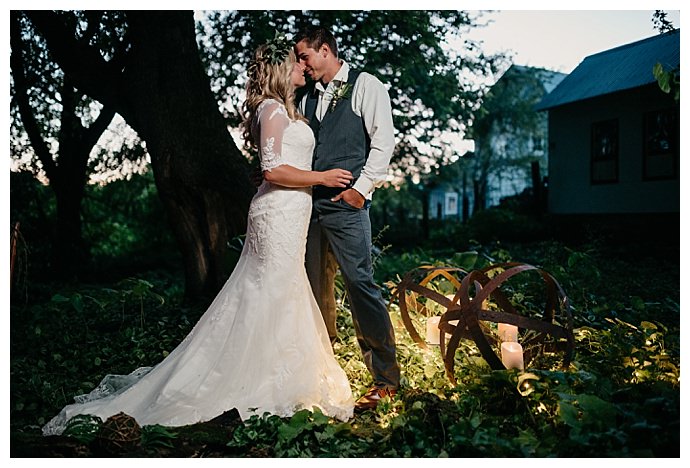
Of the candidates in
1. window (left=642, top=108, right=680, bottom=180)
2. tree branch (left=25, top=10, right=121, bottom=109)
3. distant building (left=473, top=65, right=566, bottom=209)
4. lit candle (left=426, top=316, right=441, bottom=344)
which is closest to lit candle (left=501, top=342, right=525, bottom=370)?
lit candle (left=426, top=316, right=441, bottom=344)

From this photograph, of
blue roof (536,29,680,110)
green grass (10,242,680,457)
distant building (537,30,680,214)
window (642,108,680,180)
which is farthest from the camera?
distant building (537,30,680,214)

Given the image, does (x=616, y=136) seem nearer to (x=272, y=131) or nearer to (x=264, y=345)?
(x=272, y=131)

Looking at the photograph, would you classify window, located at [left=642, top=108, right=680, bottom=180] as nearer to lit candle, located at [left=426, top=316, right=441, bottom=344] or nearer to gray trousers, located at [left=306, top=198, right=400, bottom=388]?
lit candle, located at [left=426, top=316, right=441, bottom=344]

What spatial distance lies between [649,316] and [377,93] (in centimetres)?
358

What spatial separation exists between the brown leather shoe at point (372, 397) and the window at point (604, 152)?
12.5 metres

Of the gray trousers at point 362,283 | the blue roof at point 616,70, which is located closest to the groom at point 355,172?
the gray trousers at point 362,283

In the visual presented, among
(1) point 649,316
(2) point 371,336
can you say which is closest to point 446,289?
(1) point 649,316

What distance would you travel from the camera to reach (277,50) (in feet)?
12.8

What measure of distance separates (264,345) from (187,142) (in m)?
2.96

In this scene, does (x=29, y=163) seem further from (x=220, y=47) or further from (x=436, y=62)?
(x=436, y=62)

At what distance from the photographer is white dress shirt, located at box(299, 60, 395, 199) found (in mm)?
3834

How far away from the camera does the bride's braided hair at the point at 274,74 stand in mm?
3904

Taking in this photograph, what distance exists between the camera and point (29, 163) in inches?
456

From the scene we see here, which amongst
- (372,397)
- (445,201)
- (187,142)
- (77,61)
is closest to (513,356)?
(372,397)
